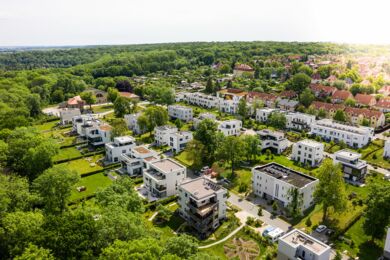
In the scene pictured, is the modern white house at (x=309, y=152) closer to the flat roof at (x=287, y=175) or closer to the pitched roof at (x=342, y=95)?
the flat roof at (x=287, y=175)

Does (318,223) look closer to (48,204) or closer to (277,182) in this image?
(277,182)

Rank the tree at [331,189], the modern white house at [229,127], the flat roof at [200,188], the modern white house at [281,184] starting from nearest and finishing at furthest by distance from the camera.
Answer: the tree at [331,189] → the flat roof at [200,188] → the modern white house at [281,184] → the modern white house at [229,127]

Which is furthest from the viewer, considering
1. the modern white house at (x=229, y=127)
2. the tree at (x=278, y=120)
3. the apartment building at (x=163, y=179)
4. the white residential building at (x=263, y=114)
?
the white residential building at (x=263, y=114)

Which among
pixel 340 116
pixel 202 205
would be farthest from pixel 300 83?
pixel 202 205

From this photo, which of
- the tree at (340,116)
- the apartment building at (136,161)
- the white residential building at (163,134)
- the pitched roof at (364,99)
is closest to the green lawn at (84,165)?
the apartment building at (136,161)

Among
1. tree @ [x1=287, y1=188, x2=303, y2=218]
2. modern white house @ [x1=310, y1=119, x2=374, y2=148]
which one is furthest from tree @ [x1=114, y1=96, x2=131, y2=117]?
Result: tree @ [x1=287, y1=188, x2=303, y2=218]

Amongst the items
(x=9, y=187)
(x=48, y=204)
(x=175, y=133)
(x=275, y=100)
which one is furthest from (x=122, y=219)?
(x=275, y=100)

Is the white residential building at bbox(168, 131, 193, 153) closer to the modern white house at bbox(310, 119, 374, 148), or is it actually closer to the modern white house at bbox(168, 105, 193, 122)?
the modern white house at bbox(168, 105, 193, 122)
